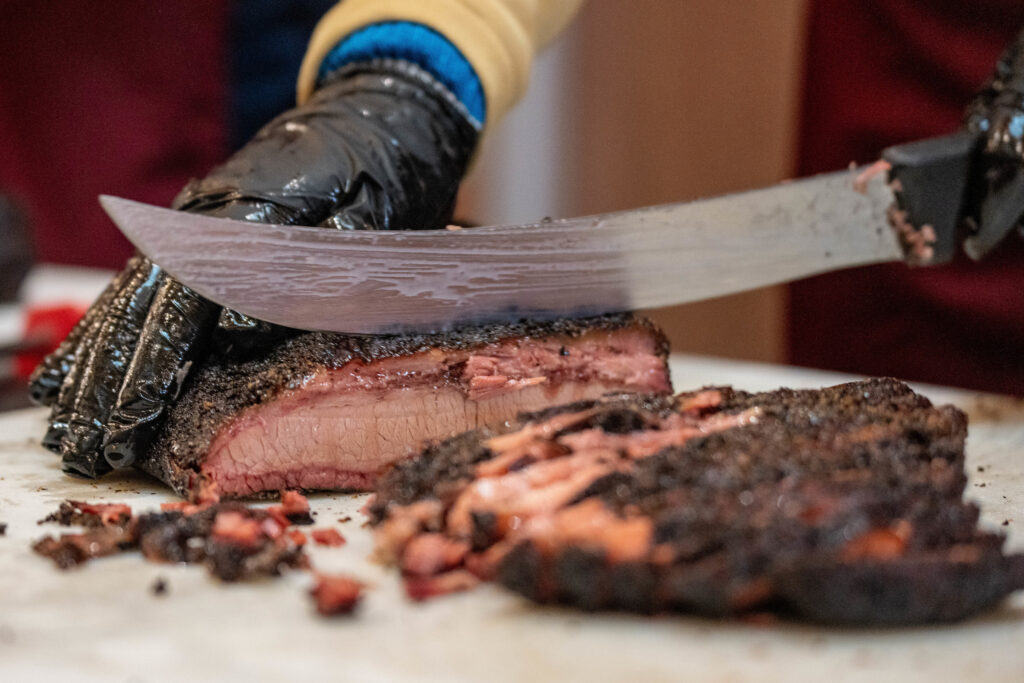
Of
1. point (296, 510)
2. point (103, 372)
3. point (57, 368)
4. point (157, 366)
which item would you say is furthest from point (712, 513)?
point (57, 368)

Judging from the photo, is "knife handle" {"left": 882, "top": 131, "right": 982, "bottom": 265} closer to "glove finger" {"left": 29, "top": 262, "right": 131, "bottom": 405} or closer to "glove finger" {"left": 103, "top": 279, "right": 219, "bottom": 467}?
"glove finger" {"left": 103, "top": 279, "right": 219, "bottom": 467}

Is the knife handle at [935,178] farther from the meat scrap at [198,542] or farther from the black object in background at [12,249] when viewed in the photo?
the black object in background at [12,249]

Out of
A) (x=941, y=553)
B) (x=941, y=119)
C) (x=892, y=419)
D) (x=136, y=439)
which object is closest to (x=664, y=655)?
(x=941, y=553)

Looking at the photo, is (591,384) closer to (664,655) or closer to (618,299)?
(618,299)

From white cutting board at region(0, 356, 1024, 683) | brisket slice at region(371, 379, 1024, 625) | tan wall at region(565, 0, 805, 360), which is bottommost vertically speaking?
white cutting board at region(0, 356, 1024, 683)

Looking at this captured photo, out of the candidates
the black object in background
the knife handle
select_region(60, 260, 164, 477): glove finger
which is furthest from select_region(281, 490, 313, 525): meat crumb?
the black object in background

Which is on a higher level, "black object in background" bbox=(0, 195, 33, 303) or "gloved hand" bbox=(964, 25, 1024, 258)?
"gloved hand" bbox=(964, 25, 1024, 258)
